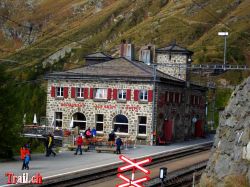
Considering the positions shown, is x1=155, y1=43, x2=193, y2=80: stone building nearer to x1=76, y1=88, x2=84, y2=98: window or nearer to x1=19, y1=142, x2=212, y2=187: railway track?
x1=76, y1=88, x2=84, y2=98: window

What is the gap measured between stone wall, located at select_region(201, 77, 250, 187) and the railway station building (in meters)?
25.9

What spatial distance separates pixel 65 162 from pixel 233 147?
46.5 feet

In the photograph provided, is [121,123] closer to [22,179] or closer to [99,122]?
[99,122]

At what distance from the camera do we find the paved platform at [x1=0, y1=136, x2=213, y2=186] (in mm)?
27427

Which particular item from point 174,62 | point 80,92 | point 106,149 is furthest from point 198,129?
point 106,149

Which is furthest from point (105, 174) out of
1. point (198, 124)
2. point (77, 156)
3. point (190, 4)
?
point (190, 4)

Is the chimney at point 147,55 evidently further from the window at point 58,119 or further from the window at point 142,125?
the window at point 142,125

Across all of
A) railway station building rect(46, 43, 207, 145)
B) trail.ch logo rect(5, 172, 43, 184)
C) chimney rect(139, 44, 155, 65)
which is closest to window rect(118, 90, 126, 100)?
railway station building rect(46, 43, 207, 145)

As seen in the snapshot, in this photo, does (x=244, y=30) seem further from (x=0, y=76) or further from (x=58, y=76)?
(x=0, y=76)

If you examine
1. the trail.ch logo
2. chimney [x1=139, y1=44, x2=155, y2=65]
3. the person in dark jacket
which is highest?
chimney [x1=139, y1=44, x2=155, y2=65]

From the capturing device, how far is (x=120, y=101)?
49.1 meters

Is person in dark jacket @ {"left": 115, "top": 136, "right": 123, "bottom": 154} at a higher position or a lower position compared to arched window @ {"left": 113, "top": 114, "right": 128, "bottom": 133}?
lower

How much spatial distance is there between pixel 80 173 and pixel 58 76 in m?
24.5

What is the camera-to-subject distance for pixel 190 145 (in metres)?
49.7
